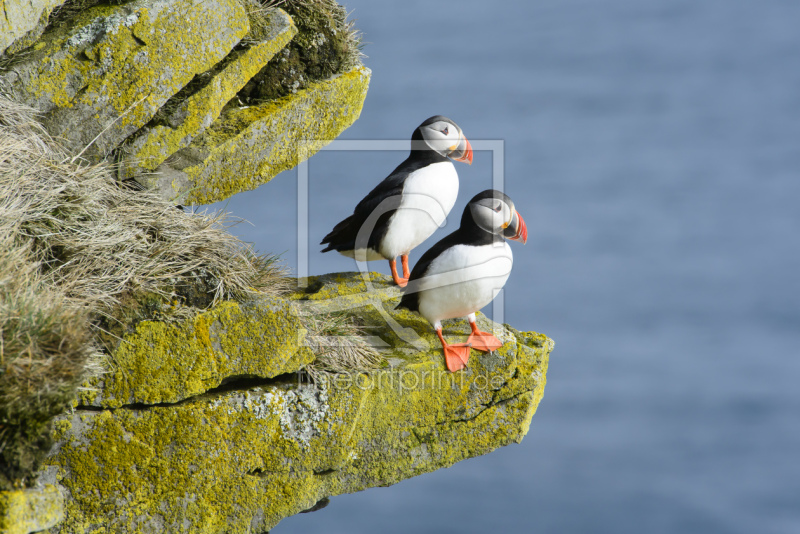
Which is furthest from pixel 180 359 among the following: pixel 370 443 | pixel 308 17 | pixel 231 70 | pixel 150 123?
pixel 308 17

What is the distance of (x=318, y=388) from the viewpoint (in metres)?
5.58

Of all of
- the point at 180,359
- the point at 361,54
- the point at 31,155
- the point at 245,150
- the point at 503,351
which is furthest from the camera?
the point at 361,54

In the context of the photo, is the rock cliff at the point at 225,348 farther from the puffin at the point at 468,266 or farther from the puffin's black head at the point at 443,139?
the puffin's black head at the point at 443,139

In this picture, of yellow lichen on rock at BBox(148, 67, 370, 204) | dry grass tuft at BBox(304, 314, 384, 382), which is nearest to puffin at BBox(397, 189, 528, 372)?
dry grass tuft at BBox(304, 314, 384, 382)

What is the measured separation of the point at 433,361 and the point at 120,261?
2.41 metres

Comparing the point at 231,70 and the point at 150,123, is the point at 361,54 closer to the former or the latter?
the point at 231,70

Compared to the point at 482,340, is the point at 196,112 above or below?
above

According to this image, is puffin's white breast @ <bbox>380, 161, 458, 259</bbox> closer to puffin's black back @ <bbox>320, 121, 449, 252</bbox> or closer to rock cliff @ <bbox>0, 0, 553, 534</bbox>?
A: puffin's black back @ <bbox>320, 121, 449, 252</bbox>

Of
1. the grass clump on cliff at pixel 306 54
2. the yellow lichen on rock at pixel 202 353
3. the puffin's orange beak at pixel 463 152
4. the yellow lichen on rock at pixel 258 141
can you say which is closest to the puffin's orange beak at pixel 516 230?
the puffin's orange beak at pixel 463 152

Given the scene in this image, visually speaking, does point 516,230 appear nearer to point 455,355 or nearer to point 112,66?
point 455,355

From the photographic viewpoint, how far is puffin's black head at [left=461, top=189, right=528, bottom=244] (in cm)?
590

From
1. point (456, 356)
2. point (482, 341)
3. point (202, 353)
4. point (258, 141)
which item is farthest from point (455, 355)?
point (258, 141)

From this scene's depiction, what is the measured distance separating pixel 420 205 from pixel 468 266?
3.72 ft

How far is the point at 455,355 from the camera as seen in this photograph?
6.09 m
